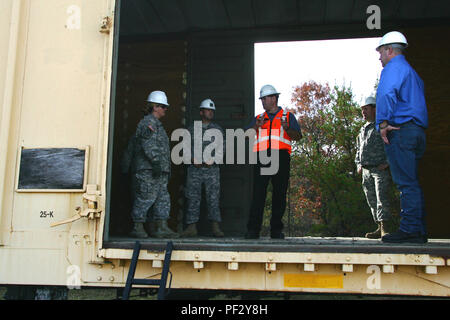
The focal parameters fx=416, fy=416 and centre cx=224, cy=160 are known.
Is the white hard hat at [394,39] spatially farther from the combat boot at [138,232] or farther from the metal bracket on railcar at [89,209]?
the combat boot at [138,232]

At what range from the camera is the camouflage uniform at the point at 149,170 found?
436 cm

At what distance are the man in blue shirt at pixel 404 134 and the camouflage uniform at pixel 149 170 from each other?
2.27m

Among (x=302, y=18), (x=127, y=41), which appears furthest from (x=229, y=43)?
(x=127, y=41)

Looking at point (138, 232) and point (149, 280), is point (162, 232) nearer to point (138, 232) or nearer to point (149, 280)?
point (138, 232)

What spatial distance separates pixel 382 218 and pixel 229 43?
11.1ft

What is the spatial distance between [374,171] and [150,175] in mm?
2592

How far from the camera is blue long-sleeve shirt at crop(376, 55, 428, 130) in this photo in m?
3.35

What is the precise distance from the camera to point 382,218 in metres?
4.62

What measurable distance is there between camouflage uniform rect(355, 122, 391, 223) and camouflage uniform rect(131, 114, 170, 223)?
7.77 ft

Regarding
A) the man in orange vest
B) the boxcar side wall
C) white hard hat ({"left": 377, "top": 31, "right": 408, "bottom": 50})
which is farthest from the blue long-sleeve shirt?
the boxcar side wall

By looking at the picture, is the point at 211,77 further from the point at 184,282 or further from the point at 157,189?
the point at 184,282

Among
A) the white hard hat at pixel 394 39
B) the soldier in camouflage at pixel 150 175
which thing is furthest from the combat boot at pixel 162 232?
the white hard hat at pixel 394 39

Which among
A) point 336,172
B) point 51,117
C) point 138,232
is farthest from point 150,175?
point 336,172
